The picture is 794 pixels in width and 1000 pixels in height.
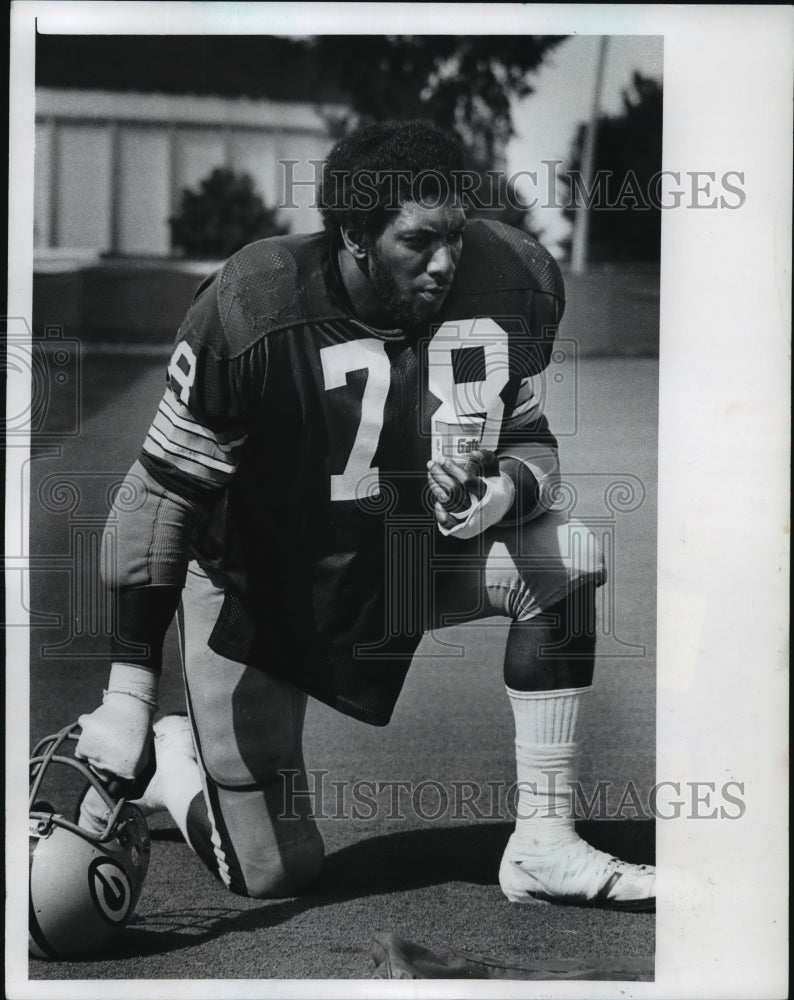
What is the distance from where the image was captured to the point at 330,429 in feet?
8.05

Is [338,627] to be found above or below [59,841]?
above

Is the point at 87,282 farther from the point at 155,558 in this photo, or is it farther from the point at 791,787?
the point at 791,787

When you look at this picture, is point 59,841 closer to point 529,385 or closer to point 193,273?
point 193,273

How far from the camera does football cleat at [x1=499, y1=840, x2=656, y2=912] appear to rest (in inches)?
98.3

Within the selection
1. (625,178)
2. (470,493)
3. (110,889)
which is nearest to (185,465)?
(470,493)

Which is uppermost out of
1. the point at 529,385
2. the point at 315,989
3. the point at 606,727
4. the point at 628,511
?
the point at 529,385

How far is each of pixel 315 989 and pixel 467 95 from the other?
1.93 metres

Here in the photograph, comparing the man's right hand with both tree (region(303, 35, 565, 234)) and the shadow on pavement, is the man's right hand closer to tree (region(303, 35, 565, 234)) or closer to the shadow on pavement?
the shadow on pavement

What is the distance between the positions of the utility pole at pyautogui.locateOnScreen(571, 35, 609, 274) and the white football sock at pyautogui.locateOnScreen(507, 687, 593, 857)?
933 mm

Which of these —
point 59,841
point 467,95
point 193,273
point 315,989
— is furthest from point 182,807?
point 467,95

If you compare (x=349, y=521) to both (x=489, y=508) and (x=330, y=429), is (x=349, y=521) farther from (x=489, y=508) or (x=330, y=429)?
(x=489, y=508)

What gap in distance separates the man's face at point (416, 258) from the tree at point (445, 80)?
0.08 metres

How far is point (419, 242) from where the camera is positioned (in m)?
2.44

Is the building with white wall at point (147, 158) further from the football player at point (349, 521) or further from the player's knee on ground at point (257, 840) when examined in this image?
the player's knee on ground at point (257, 840)
